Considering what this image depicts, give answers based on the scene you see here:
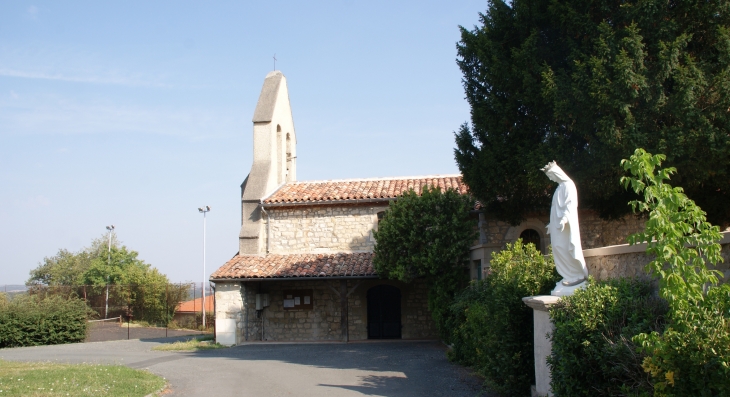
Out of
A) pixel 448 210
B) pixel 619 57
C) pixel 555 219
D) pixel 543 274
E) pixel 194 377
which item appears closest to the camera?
pixel 555 219

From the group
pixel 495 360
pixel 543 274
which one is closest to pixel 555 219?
pixel 543 274

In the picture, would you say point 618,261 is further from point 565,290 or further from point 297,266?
point 297,266

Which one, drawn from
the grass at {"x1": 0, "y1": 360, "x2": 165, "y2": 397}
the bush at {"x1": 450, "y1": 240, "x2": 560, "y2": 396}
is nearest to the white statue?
the bush at {"x1": 450, "y1": 240, "x2": 560, "y2": 396}

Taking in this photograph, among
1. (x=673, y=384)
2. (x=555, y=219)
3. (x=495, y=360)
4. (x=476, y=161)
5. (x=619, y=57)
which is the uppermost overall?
(x=619, y=57)

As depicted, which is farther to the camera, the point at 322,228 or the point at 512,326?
the point at 322,228

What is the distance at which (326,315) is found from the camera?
2098 cm

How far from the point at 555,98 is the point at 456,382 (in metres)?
5.68

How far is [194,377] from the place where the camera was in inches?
477

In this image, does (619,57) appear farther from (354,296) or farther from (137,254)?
(137,254)

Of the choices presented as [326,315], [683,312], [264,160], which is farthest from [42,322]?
[683,312]

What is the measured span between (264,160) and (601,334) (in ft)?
57.2

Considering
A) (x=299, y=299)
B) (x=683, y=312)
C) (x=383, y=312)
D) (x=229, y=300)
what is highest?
(x=683, y=312)

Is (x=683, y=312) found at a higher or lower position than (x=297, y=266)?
lower

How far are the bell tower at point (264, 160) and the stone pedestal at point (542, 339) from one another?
14626 millimetres
